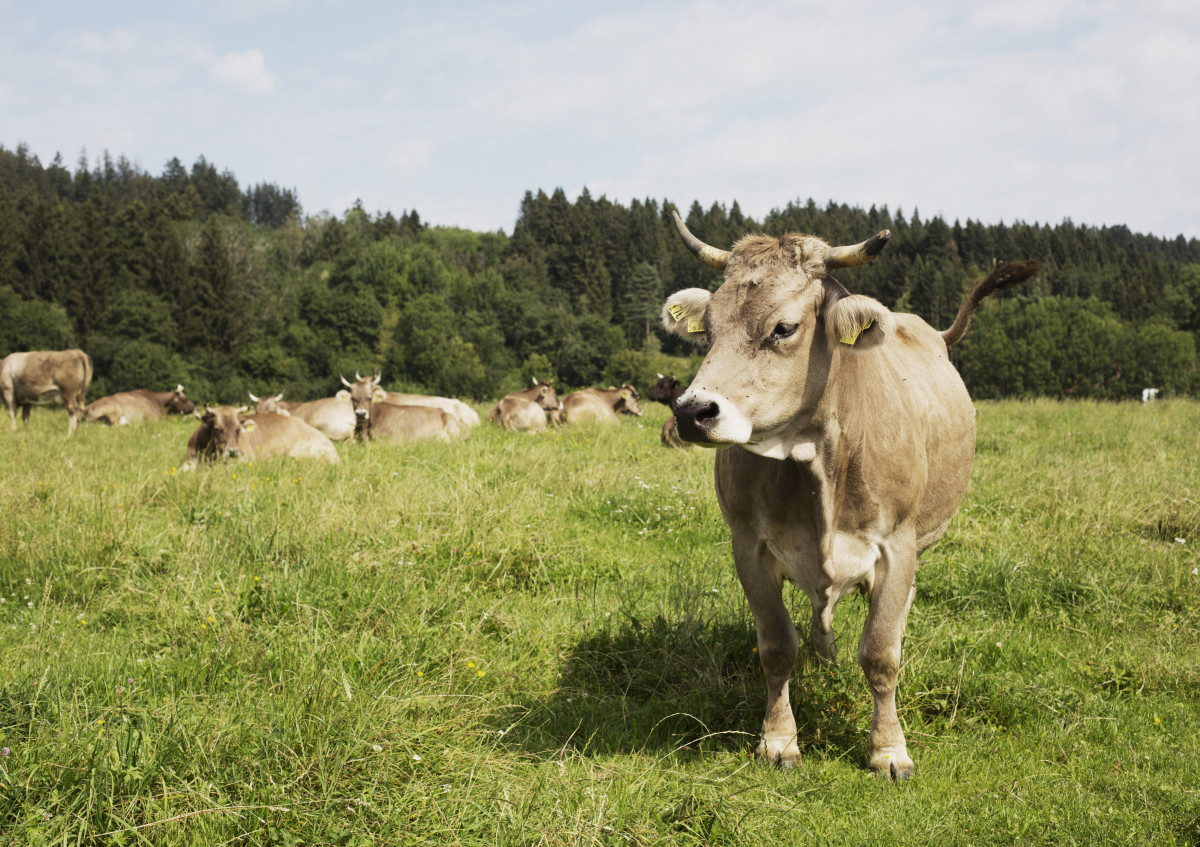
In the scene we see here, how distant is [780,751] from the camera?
12.6ft

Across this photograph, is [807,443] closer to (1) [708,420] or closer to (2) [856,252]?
(1) [708,420]

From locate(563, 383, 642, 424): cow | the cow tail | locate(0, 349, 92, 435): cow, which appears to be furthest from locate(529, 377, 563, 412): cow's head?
the cow tail

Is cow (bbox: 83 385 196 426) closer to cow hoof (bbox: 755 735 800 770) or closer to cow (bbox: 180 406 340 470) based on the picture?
cow (bbox: 180 406 340 470)

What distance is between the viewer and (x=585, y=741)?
3922 millimetres

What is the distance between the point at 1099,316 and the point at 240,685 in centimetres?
9051

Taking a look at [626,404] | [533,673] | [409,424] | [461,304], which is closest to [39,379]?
[409,424]

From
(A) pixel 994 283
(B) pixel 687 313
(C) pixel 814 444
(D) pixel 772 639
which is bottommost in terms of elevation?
(D) pixel 772 639

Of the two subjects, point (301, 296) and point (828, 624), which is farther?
point (301, 296)

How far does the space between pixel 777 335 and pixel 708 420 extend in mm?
591

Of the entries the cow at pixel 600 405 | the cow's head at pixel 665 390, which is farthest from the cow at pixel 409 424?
the cow's head at pixel 665 390

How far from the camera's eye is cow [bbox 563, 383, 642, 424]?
2069 cm

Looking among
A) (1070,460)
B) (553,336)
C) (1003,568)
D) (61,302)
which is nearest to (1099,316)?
(553,336)

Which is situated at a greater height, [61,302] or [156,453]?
[61,302]

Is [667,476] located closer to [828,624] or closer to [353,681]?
[828,624]
